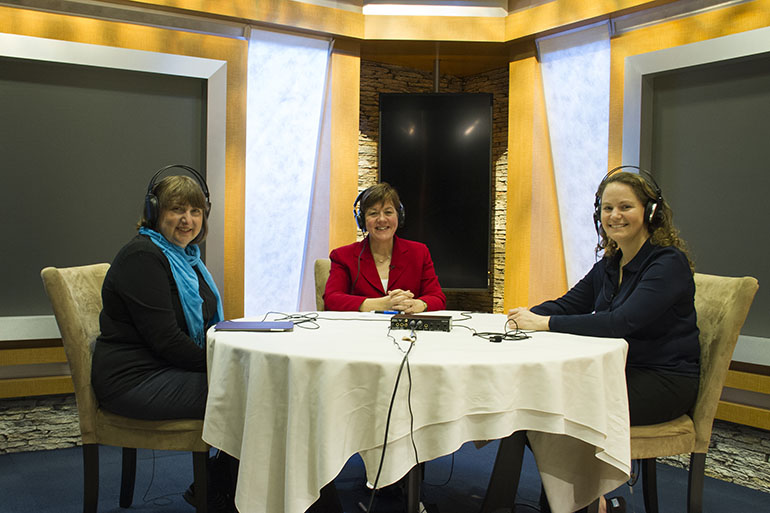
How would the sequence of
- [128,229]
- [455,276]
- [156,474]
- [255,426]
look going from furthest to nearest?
1. [455,276]
2. [128,229]
3. [156,474]
4. [255,426]

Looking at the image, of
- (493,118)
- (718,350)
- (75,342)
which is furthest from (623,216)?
(493,118)

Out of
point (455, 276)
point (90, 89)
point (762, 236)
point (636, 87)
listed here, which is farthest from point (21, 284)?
point (762, 236)

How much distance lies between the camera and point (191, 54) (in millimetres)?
3930

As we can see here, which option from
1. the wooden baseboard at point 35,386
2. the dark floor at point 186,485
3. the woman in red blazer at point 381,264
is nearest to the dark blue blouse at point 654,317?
the dark floor at point 186,485

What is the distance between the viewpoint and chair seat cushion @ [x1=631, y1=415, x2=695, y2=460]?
220cm

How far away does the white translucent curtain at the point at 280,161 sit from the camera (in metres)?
4.13

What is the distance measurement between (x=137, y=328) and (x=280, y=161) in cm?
213

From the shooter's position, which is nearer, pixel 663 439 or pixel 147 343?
pixel 663 439

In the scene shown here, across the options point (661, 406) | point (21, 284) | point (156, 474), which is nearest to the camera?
point (661, 406)

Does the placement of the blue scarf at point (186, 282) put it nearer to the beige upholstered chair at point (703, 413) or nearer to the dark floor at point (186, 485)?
the dark floor at point (186, 485)

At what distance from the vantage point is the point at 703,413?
2.29 m

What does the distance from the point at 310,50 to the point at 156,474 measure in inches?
112

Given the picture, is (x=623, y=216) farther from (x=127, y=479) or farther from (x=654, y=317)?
(x=127, y=479)

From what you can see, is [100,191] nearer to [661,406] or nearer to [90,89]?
[90,89]
